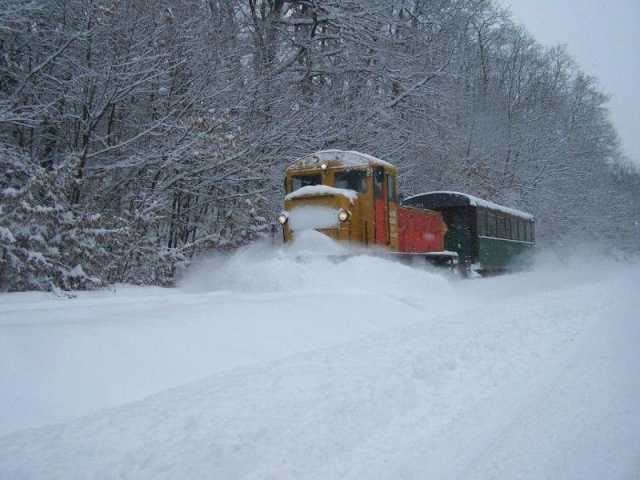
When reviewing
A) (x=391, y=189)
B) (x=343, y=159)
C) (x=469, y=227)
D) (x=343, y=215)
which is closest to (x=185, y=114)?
(x=343, y=159)

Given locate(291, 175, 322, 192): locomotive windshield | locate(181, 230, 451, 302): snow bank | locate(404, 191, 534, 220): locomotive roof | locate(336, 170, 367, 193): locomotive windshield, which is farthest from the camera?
locate(404, 191, 534, 220): locomotive roof

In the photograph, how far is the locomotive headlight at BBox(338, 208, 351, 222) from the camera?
10523 millimetres

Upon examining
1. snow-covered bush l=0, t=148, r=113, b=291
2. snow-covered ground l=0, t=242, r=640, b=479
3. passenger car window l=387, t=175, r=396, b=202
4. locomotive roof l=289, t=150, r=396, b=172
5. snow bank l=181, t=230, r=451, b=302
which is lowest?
Result: snow-covered ground l=0, t=242, r=640, b=479

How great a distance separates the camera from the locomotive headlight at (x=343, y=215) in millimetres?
10523

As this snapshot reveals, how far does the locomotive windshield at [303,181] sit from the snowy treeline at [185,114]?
1.51 metres

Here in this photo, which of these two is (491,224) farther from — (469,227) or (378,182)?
(378,182)

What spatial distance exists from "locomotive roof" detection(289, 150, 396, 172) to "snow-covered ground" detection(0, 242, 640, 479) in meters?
5.54

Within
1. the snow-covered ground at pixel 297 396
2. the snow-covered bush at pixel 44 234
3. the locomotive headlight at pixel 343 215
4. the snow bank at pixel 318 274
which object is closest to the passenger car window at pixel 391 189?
the locomotive headlight at pixel 343 215

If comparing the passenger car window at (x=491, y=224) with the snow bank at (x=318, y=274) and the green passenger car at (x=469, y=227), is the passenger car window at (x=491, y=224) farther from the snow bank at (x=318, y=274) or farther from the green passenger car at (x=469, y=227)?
the snow bank at (x=318, y=274)

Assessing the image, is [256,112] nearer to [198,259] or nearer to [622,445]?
[198,259]

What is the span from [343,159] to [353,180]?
22.5 inches

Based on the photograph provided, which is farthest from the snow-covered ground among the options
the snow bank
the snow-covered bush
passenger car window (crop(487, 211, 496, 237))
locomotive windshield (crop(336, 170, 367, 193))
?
passenger car window (crop(487, 211, 496, 237))

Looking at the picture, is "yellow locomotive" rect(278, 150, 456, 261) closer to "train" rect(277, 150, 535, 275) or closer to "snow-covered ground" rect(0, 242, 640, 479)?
"train" rect(277, 150, 535, 275)

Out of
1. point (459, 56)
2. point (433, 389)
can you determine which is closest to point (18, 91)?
point (433, 389)
